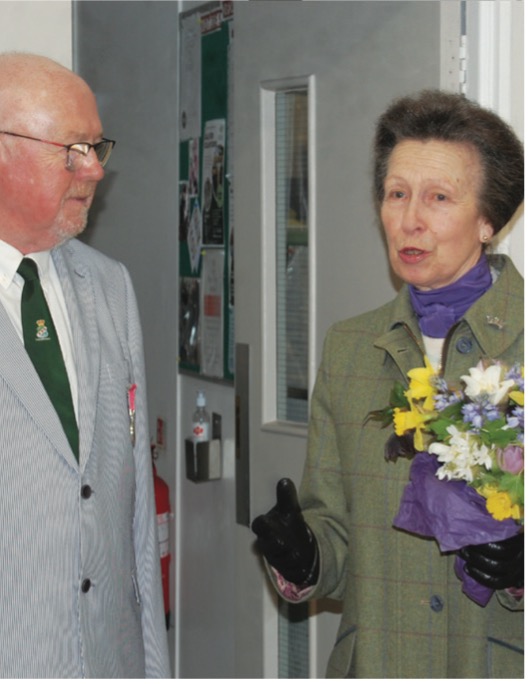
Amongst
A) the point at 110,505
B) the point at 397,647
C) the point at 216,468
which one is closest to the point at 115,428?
the point at 110,505

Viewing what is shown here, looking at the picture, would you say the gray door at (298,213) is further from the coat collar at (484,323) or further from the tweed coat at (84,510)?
the tweed coat at (84,510)

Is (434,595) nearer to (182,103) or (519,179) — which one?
(519,179)

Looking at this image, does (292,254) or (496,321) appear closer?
(496,321)

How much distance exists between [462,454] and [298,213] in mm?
1284

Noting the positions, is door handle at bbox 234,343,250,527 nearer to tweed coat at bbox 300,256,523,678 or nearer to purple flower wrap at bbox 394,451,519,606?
tweed coat at bbox 300,256,523,678

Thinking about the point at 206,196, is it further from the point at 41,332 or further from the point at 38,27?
the point at 41,332

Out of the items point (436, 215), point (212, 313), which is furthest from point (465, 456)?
point (212, 313)

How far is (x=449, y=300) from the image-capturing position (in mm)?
1998

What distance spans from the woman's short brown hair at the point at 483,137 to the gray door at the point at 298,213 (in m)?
0.34

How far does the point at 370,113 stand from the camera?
2.48 meters

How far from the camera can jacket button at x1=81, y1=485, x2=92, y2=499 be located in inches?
74.7

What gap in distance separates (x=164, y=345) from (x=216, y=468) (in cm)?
65

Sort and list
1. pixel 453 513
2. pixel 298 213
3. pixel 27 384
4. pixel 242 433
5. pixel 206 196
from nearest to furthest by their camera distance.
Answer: pixel 453 513 < pixel 27 384 < pixel 298 213 < pixel 242 433 < pixel 206 196

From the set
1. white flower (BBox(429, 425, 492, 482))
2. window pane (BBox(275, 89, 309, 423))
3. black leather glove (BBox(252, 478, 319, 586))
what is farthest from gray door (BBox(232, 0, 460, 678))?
white flower (BBox(429, 425, 492, 482))
